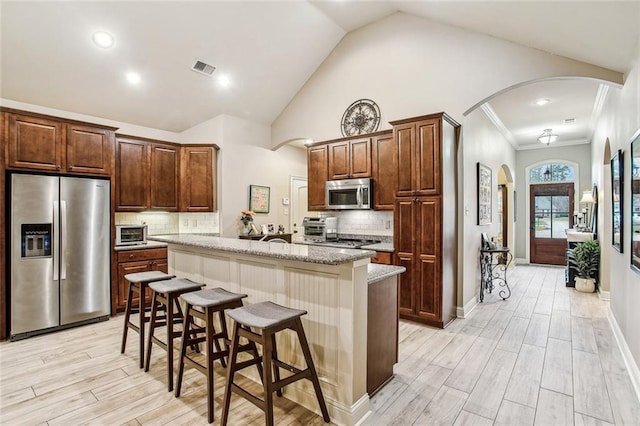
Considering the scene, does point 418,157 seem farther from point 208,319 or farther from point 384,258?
point 208,319

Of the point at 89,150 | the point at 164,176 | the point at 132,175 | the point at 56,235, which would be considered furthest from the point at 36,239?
the point at 164,176

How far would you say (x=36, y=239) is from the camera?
11.5 ft

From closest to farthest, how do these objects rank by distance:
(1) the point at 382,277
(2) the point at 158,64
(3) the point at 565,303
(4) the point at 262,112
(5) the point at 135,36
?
(1) the point at 382,277
(5) the point at 135,36
(2) the point at 158,64
(3) the point at 565,303
(4) the point at 262,112

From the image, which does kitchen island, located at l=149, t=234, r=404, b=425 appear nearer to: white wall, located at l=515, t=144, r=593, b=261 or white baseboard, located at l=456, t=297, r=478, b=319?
white baseboard, located at l=456, t=297, r=478, b=319

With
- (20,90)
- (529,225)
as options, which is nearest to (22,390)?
(20,90)

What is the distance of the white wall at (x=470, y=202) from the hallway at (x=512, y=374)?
429 millimetres

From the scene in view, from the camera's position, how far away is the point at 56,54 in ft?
12.0

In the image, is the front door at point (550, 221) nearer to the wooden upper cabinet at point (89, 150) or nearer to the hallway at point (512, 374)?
the hallway at point (512, 374)

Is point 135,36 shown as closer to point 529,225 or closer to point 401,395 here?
point 401,395

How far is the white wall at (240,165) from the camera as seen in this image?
532 centimetres

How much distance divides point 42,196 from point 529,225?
9.83m

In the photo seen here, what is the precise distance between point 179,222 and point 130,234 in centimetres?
107

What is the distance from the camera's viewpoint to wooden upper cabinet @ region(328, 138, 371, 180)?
183 inches

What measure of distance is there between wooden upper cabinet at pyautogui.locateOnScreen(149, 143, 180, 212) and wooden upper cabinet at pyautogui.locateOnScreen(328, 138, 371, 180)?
8.30 feet
